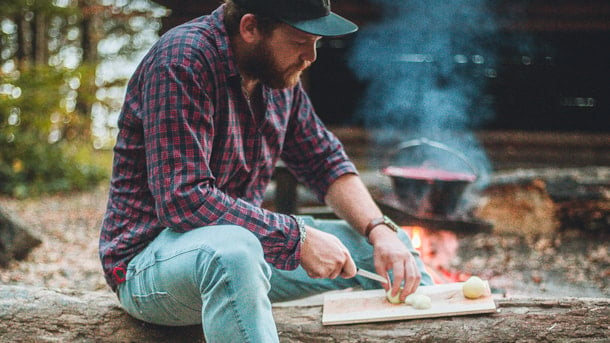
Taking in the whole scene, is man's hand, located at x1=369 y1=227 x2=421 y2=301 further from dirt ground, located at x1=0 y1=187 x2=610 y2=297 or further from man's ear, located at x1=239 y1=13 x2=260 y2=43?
dirt ground, located at x1=0 y1=187 x2=610 y2=297

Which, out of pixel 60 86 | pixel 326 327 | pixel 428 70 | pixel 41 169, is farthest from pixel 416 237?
pixel 41 169

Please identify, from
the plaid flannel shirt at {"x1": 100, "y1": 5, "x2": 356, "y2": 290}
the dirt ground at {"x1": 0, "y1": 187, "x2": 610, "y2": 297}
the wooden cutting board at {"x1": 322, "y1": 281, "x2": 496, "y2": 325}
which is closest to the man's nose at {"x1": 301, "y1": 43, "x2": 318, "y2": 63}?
the plaid flannel shirt at {"x1": 100, "y1": 5, "x2": 356, "y2": 290}

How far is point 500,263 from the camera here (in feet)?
16.9

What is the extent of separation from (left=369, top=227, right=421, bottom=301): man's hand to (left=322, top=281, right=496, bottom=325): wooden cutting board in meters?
0.08

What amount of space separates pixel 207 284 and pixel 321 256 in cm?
46

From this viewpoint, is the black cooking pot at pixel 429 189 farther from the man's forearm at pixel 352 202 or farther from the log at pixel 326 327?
the log at pixel 326 327

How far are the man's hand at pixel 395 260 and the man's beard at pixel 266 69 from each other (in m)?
0.76

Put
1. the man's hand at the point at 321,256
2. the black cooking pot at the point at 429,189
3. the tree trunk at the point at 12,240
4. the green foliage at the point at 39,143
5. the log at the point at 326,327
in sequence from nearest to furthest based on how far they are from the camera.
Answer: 1. the man's hand at the point at 321,256
2. the log at the point at 326,327
3. the black cooking pot at the point at 429,189
4. the tree trunk at the point at 12,240
5. the green foliage at the point at 39,143

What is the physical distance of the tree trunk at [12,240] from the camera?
4.93m

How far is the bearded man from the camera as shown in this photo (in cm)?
179

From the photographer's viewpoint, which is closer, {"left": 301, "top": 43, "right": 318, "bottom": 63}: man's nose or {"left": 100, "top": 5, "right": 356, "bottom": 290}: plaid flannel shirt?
{"left": 100, "top": 5, "right": 356, "bottom": 290}: plaid flannel shirt

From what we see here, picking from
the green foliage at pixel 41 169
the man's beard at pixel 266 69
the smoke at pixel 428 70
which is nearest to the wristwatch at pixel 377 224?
the man's beard at pixel 266 69

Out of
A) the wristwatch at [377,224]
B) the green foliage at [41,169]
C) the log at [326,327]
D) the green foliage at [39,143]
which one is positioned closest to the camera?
the log at [326,327]

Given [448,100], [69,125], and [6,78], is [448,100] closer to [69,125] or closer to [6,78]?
[6,78]
